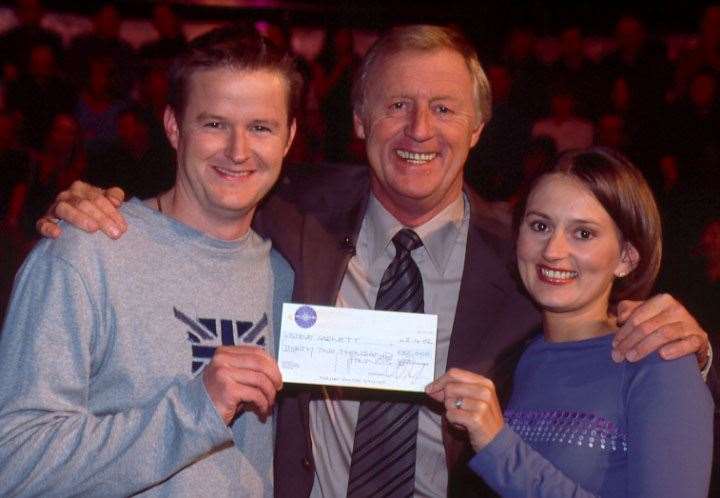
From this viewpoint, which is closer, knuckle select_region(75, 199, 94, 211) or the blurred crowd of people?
knuckle select_region(75, 199, 94, 211)

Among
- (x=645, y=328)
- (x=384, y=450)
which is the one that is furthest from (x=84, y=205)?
(x=645, y=328)

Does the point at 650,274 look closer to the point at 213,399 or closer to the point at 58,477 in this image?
the point at 213,399

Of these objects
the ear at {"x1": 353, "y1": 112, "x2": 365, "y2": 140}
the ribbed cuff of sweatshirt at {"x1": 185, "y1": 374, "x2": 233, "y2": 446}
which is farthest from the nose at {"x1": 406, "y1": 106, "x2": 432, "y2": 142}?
the ribbed cuff of sweatshirt at {"x1": 185, "y1": 374, "x2": 233, "y2": 446}

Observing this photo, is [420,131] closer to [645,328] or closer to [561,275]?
[561,275]

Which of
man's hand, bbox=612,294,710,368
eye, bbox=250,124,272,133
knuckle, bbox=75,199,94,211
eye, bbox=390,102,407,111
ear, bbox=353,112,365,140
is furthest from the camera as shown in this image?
ear, bbox=353,112,365,140

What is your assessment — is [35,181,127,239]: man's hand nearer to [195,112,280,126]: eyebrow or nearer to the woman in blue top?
[195,112,280,126]: eyebrow

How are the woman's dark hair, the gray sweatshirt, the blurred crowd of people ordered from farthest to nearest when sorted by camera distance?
1. the blurred crowd of people
2. the woman's dark hair
3. the gray sweatshirt

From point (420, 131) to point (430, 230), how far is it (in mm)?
371

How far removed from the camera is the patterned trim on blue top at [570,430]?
2.59 m

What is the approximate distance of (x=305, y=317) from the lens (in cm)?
280

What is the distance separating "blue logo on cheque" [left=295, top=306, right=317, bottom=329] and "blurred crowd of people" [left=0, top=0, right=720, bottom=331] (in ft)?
11.6

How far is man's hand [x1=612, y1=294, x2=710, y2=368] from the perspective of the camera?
2.57 metres

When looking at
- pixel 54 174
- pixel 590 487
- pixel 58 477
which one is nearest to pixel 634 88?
pixel 54 174

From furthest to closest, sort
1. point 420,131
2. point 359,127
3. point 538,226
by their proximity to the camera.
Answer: point 359,127 < point 420,131 < point 538,226
